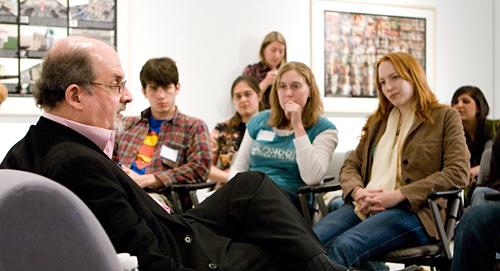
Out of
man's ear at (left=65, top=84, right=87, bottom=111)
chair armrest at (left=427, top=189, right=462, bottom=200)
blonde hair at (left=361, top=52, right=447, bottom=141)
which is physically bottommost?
chair armrest at (left=427, top=189, right=462, bottom=200)

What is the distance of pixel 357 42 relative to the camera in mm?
5539

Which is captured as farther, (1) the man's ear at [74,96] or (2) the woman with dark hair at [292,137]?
(2) the woman with dark hair at [292,137]

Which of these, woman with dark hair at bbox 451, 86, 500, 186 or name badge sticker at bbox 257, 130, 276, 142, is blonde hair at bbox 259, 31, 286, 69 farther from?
name badge sticker at bbox 257, 130, 276, 142

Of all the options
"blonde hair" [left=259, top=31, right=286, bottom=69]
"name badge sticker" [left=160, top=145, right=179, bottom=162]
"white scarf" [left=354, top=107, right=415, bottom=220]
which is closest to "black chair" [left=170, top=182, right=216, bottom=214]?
"name badge sticker" [left=160, top=145, right=179, bottom=162]

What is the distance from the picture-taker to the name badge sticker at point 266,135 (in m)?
3.11

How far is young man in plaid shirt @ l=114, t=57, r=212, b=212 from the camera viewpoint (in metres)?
3.06

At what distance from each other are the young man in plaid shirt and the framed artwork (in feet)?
8.02

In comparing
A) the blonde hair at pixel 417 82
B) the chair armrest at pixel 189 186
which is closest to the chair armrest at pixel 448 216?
the blonde hair at pixel 417 82

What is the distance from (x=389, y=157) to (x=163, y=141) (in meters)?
1.37

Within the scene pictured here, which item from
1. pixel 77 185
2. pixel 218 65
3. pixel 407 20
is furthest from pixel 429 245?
pixel 407 20

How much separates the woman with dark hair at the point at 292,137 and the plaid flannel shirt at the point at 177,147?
285mm

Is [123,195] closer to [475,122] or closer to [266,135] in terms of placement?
[266,135]

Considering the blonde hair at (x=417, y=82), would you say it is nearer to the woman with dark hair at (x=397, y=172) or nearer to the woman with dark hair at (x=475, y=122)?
the woman with dark hair at (x=397, y=172)

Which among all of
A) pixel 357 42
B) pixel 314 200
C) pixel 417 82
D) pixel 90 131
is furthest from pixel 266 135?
pixel 357 42
